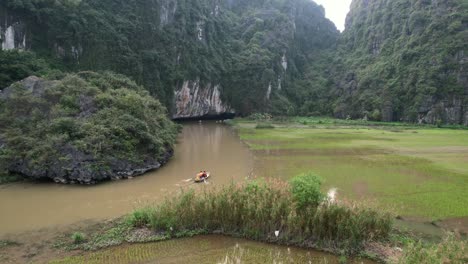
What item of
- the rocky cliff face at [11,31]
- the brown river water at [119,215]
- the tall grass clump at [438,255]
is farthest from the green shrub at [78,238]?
Result: the rocky cliff face at [11,31]

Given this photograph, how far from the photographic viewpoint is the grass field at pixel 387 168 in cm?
1622

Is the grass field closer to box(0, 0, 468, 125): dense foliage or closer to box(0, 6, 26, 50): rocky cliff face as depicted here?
box(0, 0, 468, 125): dense foliage

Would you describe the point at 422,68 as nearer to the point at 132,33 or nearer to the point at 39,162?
the point at 132,33

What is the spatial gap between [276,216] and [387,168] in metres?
14.1

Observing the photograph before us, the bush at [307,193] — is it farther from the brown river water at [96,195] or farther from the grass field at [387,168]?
the grass field at [387,168]

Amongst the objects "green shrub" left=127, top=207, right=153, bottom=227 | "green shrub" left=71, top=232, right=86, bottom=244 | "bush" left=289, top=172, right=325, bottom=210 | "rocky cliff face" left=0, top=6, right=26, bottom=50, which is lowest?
"green shrub" left=71, top=232, right=86, bottom=244

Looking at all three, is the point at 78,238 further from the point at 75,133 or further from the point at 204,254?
the point at 75,133

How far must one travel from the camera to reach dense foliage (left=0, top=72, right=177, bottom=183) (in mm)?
20547

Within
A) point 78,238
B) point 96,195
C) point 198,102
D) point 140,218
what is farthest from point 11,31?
point 78,238

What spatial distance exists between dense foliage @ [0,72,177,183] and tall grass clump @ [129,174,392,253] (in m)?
9.20

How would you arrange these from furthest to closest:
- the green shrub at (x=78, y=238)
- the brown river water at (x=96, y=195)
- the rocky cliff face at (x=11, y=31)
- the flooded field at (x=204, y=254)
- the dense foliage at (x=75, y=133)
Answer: the rocky cliff face at (x=11, y=31) < the dense foliage at (x=75, y=133) < the brown river water at (x=96, y=195) < the green shrub at (x=78, y=238) < the flooded field at (x=204, y=254)

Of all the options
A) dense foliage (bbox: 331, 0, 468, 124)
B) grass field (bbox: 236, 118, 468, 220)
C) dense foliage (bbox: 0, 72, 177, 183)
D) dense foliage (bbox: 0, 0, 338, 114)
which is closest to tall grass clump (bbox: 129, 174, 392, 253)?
grass field (bbox: 236, 118, 468, 220)

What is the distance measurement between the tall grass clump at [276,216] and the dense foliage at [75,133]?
30.2 feet

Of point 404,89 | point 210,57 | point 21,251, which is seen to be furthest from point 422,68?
point 21,251
